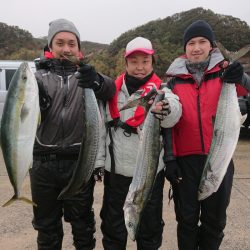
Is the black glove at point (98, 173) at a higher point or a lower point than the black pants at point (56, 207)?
higher

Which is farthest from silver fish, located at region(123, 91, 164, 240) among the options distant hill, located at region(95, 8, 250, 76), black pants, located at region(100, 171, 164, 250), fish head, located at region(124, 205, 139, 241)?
distant hill, located at region(95, 8, 250, 76)

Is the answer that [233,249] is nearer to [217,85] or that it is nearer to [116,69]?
[217,85]

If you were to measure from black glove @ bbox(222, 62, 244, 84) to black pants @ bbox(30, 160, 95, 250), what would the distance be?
1435 millimetres

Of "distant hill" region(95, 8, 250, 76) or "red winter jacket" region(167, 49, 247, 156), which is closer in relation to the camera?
"red winter jacket" region(167, 49, 247, 156)

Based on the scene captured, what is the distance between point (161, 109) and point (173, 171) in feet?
2.03

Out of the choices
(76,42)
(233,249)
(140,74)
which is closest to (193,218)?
(233,249)

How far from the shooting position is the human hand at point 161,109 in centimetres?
286

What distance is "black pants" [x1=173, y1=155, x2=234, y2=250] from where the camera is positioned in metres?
3.29

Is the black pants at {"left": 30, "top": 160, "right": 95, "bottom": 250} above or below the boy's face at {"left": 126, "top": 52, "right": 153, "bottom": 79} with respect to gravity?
below

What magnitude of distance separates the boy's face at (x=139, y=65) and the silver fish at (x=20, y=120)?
1095 millimetres

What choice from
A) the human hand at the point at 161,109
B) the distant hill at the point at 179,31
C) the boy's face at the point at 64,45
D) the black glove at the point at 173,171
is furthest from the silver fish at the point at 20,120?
the distant hill at the point at 179,31

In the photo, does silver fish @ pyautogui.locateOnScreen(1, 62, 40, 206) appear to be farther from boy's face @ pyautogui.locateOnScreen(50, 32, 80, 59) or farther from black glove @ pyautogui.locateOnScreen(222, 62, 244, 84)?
black glove @ pyautogui.locateOnScreen(222, 62, 244, 84)

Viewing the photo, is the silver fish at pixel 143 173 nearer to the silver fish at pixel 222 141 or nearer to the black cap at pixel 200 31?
the silver fish at pixel 222 141

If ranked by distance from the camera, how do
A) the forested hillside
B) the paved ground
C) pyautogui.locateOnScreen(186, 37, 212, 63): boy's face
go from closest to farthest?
1. pyautogui.locateOnScreen(186, 37, 212, 63): boy's face
2. the paved ground
3. the forested hillside
